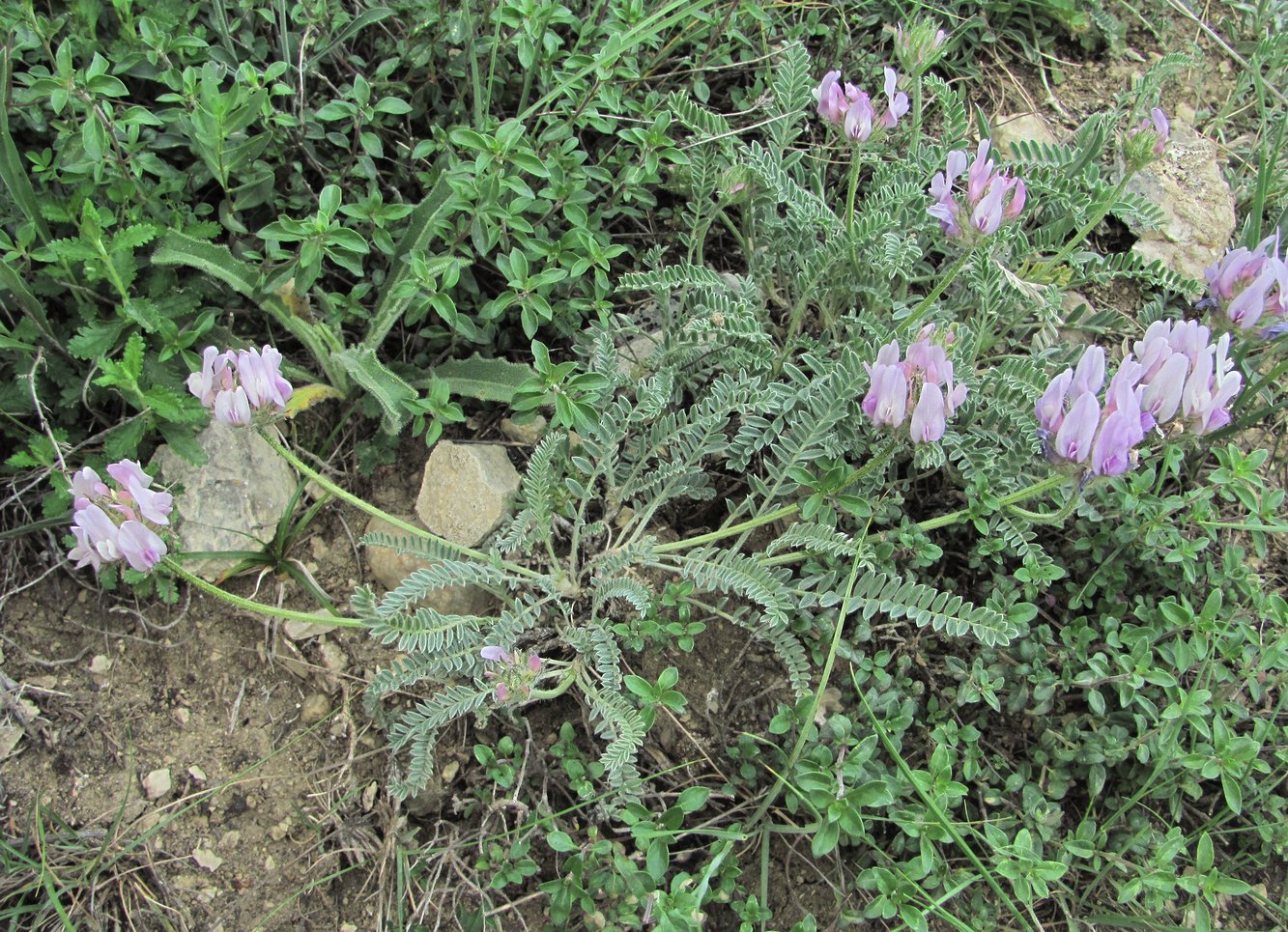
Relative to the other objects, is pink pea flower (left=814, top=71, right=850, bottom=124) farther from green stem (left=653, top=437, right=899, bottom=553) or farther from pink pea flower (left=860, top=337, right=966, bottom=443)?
green stem (left=653, top=437, right=899, bottom=553)

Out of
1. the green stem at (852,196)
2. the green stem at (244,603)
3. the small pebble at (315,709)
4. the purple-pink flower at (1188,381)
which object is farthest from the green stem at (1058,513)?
the small pebble at (315,709)

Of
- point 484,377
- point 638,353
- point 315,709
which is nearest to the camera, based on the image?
point 315,709

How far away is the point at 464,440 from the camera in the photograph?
3.05 m

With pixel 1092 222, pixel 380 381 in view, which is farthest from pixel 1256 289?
pixel 380 381

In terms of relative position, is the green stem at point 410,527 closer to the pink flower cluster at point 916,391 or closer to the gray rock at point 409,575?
the gray rock at point 409,575

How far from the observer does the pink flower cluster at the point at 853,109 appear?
8.39ft

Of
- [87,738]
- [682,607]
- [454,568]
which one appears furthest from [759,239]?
[87,738]

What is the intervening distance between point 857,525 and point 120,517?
1830 mm

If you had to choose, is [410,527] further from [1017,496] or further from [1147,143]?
[1147,143]

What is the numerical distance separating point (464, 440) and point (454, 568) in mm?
686

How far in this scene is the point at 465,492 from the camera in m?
2.81

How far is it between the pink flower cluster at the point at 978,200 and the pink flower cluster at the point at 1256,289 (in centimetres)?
54

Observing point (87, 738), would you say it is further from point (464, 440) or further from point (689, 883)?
point (689, 883)

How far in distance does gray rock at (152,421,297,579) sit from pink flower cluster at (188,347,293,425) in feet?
1.81
